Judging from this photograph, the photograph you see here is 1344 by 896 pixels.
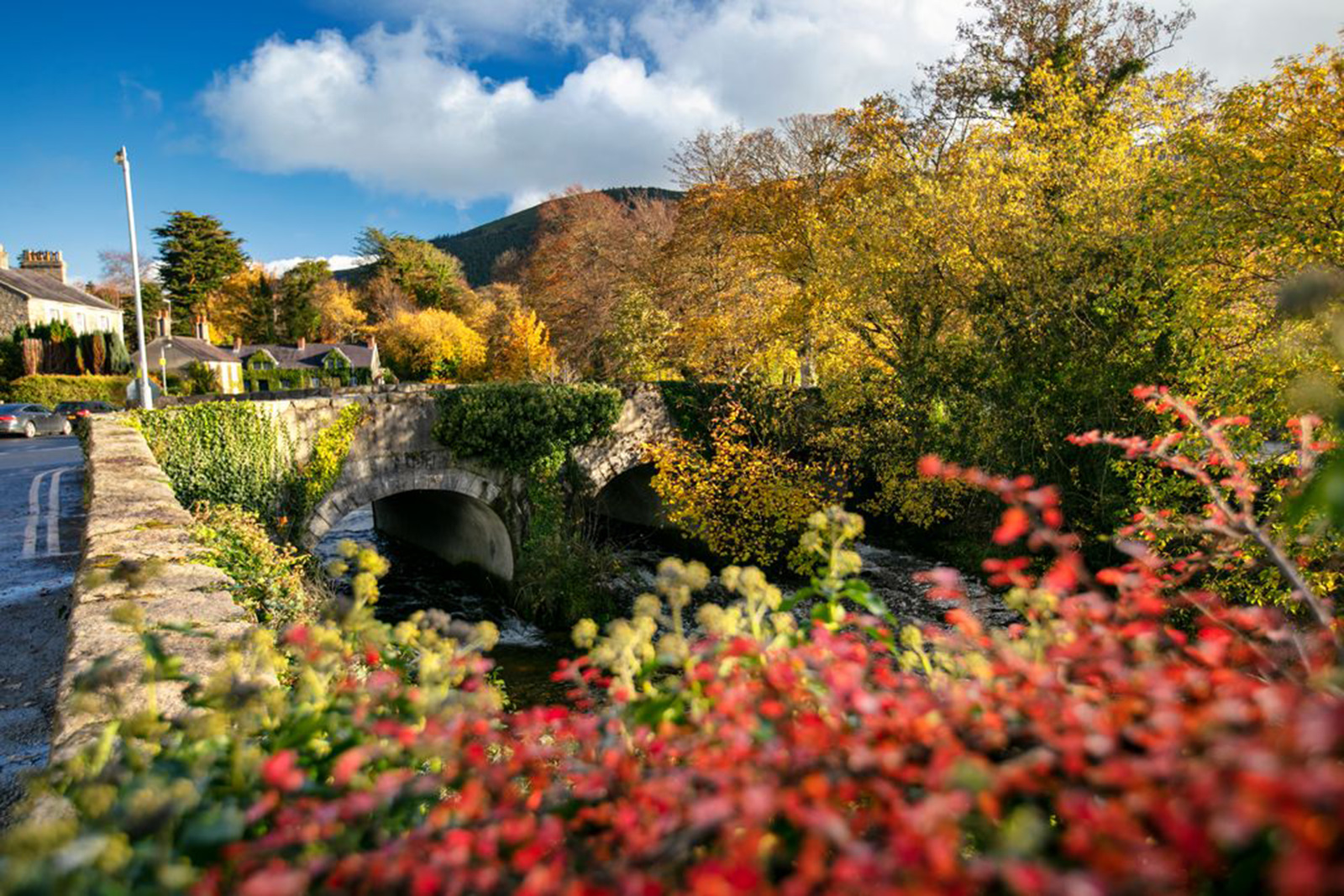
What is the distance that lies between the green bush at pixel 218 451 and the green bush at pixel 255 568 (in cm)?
146

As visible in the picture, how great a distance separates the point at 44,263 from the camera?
149 ft

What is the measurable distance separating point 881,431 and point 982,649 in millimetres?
14822

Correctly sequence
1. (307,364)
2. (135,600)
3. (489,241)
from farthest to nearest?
1. (489,241)
2. (307,364)
3. (135,600)

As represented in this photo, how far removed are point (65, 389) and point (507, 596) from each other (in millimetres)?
31850

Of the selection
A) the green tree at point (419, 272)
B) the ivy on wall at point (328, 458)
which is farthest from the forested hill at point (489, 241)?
the ivy on wall at point (328, 458)

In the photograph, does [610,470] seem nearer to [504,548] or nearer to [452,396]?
[504,548]

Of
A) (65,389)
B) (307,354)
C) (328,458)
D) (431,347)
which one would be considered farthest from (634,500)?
(307,354)

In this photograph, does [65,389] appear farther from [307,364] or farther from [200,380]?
[307,364]

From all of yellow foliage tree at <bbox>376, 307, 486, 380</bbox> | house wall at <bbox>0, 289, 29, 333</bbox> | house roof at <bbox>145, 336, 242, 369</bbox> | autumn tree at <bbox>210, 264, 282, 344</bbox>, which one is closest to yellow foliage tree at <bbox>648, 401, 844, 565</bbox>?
yellow foliage tree at <bbox>376, 307, 486, 380</bbox>

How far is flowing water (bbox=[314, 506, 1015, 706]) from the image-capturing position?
12.4 m

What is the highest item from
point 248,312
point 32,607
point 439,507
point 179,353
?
point 248,312

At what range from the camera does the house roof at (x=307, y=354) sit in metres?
51.4

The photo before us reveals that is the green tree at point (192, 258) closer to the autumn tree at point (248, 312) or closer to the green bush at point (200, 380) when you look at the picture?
the autumn tree at point (248, 312)

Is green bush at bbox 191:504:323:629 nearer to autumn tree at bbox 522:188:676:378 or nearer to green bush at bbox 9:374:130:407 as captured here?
autumn tree at bbox 522:188:676:378
